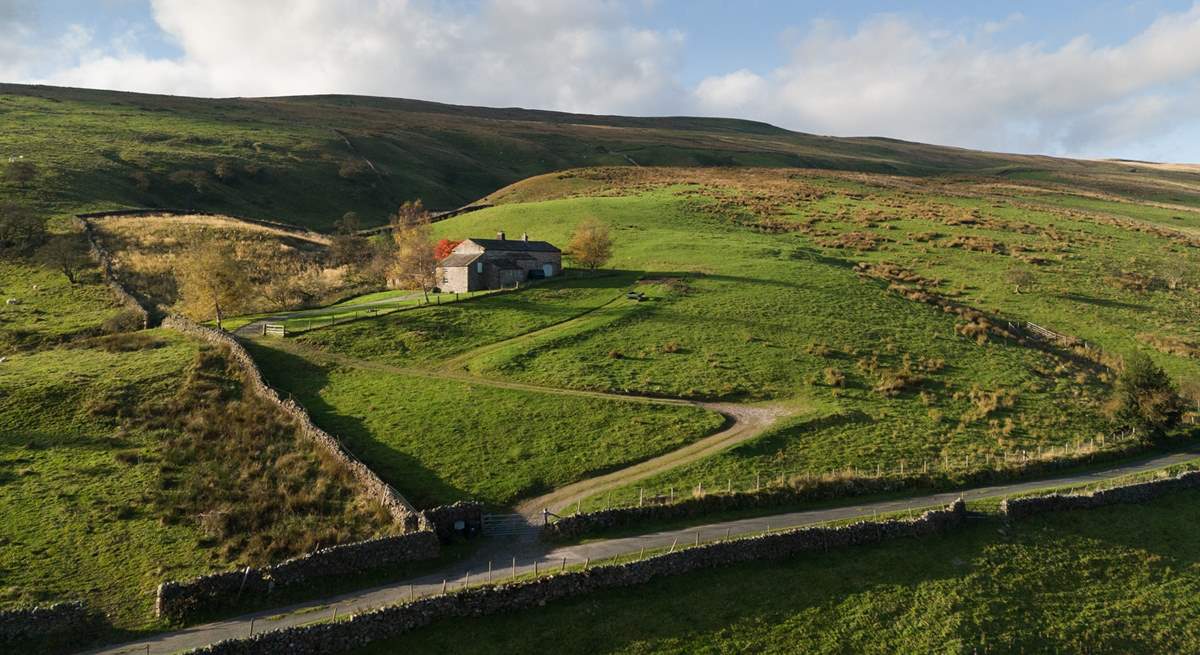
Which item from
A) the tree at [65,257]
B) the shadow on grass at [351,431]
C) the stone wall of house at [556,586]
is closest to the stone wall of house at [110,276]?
the tree at [65,257]

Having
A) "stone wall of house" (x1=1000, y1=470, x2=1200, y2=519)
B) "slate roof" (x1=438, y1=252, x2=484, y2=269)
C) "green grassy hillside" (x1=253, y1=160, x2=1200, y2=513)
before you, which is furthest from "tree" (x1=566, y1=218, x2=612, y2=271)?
"stone wall of house" (x1=1000, y1=470, x2=1200, y2=519)

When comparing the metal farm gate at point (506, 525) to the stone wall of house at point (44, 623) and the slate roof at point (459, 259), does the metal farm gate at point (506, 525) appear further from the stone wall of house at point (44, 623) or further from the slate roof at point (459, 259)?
the slate roof at point (459, 259)

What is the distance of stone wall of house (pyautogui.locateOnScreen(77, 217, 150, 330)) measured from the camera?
55656 millimetres

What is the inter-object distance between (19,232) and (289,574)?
70.5 m

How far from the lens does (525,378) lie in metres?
46.6

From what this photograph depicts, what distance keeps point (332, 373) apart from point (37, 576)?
73.1 feet

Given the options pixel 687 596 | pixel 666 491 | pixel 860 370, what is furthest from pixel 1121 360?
pixel 687 596

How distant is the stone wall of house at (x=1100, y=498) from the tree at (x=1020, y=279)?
127ft

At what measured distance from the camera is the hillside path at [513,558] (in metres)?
23.0

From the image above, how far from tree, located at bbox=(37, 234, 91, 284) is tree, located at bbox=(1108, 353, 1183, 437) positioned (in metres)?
85.4

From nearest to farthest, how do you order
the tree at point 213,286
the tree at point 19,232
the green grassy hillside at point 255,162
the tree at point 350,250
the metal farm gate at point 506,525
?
the metal farm gate at point 506,525
the tree at point 213,286
the tree at point 19,232
the tree at point 350,250
the green grassy hillside at point 255,162

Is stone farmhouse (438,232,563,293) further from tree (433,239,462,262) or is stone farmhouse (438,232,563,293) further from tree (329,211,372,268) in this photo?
tree (329,211,372,268)

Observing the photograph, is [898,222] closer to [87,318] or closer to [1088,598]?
[1088,598]

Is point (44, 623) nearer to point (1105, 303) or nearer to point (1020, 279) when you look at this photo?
point (1020, 279)
